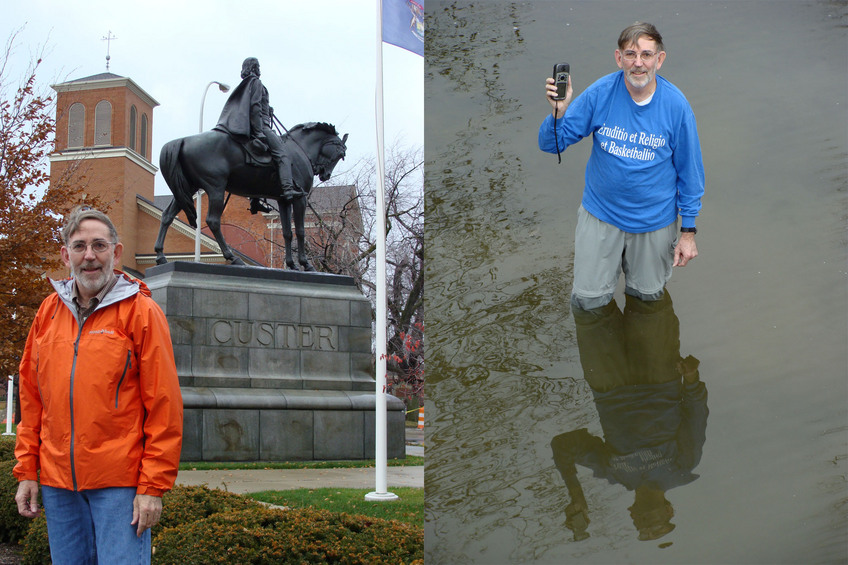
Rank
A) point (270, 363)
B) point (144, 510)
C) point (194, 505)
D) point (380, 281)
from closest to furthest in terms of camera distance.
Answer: point (144, 510) < point (194, 505) < point (380, 281) < point (270, 363)

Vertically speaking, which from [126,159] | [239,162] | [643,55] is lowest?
[643,55]

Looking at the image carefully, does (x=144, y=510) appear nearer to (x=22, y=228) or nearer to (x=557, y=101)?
(x=557, y=101)

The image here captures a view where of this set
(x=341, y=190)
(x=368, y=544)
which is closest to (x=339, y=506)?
(x=368, y=544)

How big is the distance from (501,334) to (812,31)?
152 cm

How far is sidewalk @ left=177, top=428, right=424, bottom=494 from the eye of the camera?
29.4ft

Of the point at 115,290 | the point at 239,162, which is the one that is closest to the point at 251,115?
the point at 239,162

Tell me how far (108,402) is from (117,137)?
2062 inches

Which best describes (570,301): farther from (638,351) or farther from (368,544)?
(368,544)

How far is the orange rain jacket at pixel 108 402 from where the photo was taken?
3164mm

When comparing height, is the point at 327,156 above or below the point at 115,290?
above

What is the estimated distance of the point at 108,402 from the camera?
10.5ft

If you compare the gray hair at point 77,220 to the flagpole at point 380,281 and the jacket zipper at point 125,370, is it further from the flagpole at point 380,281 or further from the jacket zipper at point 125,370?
the flagpole at point 380,281

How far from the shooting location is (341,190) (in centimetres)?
3656

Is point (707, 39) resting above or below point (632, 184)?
above
